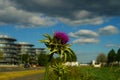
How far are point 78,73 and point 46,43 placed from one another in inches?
→ 1284

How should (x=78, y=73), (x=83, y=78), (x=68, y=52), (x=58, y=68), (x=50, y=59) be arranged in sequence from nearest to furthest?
(x=50, y=59) → (x=68, y=52) → (x=58, y=68) → (x=83, y=78) → (x=78, y=73)

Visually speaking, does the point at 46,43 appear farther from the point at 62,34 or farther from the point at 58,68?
the point at 58,68

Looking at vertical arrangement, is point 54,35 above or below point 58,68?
above

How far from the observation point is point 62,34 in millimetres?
7531

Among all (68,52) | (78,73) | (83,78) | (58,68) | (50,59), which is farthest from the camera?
(78,73)

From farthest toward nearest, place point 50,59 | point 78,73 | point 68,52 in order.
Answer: point 78,73 < point 68,52 < point 50,59

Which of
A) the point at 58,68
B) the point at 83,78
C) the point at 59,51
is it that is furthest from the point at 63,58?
the point at 83,78

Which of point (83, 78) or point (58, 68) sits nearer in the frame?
point (58, 68)

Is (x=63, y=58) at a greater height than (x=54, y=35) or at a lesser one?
lesser

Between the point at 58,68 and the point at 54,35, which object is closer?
the point at 54,35

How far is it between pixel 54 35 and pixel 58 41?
290 mm

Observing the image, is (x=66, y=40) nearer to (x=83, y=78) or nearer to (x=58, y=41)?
(x=58, y=41)

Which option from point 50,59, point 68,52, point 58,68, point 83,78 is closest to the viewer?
point 50,59

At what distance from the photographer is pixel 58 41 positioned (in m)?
7.40
